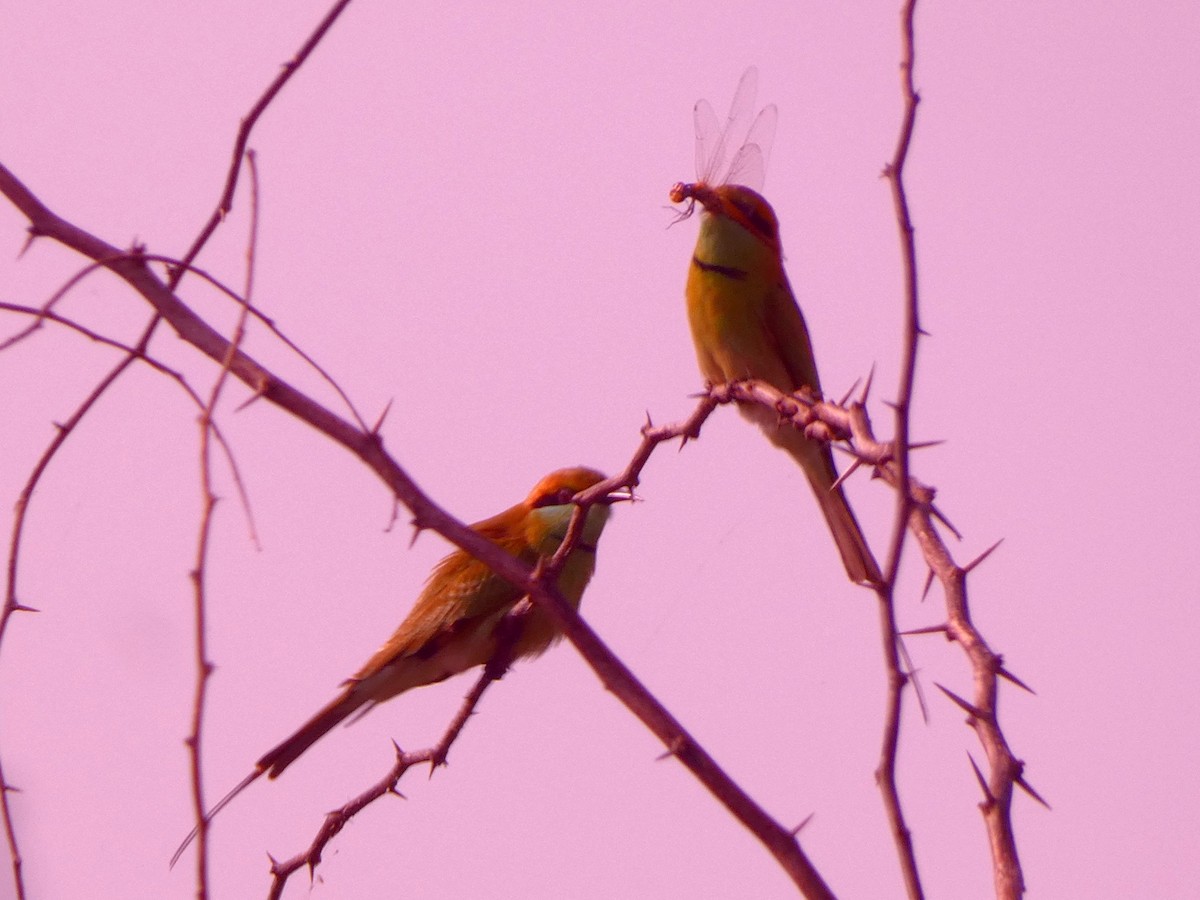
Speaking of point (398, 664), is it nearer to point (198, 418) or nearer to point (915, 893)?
point (198, 418)

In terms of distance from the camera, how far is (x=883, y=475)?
5.77 ft

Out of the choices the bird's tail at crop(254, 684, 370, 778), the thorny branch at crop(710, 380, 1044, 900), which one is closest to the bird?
the bird's tail at crop(254, 684, 370, 778)

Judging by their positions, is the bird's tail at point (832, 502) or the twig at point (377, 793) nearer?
the twig at point (377, 793)

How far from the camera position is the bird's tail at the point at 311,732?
12.0 ft

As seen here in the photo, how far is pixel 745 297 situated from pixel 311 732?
1930 mm

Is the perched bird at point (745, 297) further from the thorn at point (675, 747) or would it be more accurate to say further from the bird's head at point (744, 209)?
the thorn at point (675, 747)

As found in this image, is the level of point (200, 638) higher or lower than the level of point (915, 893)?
higher

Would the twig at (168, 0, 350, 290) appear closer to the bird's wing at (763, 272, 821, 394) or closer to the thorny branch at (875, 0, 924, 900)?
the thorny branch at (875, 0, 924, 900)

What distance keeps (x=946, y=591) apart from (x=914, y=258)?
46 cm

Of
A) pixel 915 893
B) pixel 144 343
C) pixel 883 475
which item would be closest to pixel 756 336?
pixel 883 475

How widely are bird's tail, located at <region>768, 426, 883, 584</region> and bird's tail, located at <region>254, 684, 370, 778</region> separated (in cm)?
138

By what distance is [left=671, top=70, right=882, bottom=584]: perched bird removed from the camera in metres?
4.66

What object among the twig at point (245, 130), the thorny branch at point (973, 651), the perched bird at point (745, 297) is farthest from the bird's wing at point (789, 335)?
the twig at point (245, 130)

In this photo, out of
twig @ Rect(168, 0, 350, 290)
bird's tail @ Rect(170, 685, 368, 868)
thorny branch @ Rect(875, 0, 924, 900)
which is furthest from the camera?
bird's tail @ Rect(170, 685, 368, 868)
